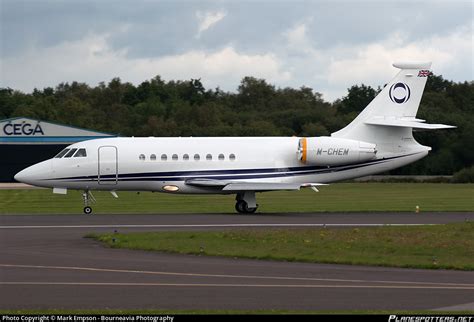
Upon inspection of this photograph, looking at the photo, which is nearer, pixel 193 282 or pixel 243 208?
pixel 193 282

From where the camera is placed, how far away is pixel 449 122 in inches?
2655

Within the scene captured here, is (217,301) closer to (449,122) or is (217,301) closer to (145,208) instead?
(145,208)

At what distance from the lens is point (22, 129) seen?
70812 mm

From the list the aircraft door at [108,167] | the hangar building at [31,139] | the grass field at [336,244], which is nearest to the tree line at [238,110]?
the hangar building at [31,139]

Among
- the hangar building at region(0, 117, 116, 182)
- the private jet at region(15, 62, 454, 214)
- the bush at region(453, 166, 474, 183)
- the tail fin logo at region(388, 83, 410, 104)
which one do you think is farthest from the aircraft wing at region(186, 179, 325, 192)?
the hangar building at region(0, 117, 116, 182)

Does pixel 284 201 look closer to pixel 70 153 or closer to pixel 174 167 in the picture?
pixel 174 167

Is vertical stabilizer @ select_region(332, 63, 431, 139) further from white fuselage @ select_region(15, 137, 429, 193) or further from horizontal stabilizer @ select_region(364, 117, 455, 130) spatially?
white fuselage @ select_region(15, 137, 429, 193)

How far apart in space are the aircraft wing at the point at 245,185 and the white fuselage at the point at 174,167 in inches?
14.6

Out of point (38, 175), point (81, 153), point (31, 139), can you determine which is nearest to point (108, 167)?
point (81, 153)

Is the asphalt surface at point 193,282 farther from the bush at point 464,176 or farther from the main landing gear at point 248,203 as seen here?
the bush at point 464,176

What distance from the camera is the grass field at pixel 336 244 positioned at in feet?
74.6

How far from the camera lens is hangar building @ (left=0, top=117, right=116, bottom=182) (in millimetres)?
70312

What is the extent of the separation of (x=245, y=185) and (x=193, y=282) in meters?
18.8

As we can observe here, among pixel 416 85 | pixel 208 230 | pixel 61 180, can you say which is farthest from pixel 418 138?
pixel 208 230
